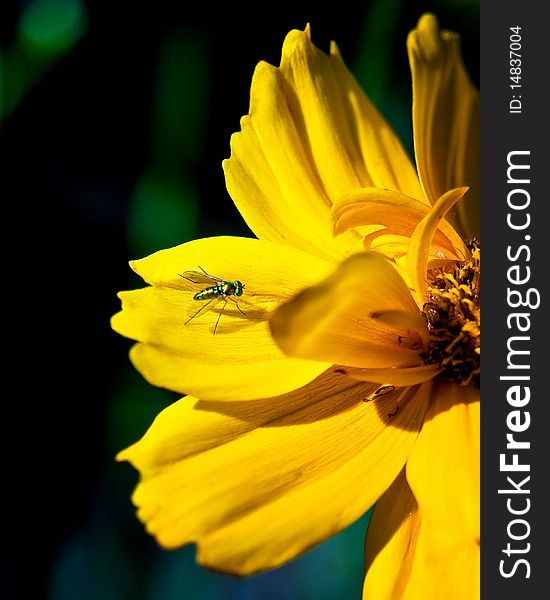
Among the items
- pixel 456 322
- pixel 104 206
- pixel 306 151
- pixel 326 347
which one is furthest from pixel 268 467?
pixel 104 206

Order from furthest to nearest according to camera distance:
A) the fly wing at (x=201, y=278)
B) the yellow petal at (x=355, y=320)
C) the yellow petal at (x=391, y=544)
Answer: the fly wing at (x=201, y=278) → the yellow petal at (x=391, y=544) → the yellow petal at (x=355, y=320)

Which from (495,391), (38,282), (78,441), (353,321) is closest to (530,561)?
(495,391)

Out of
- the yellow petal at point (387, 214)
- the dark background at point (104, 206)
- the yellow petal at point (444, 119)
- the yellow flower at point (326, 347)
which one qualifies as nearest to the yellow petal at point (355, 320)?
the yellow flower at point (326, 347)

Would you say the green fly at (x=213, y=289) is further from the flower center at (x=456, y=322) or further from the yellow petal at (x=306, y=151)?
the flower center at (x=456, y=322)

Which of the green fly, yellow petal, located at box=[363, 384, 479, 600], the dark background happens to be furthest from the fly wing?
the dark background

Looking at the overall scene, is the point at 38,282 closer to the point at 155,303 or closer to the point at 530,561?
the point at 155,303

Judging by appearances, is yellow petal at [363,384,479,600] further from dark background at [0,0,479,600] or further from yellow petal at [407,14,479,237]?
dark background at [0,0,479,600]

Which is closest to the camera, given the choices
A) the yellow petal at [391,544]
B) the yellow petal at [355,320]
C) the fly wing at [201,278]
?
the yellow petal at [355,320]
